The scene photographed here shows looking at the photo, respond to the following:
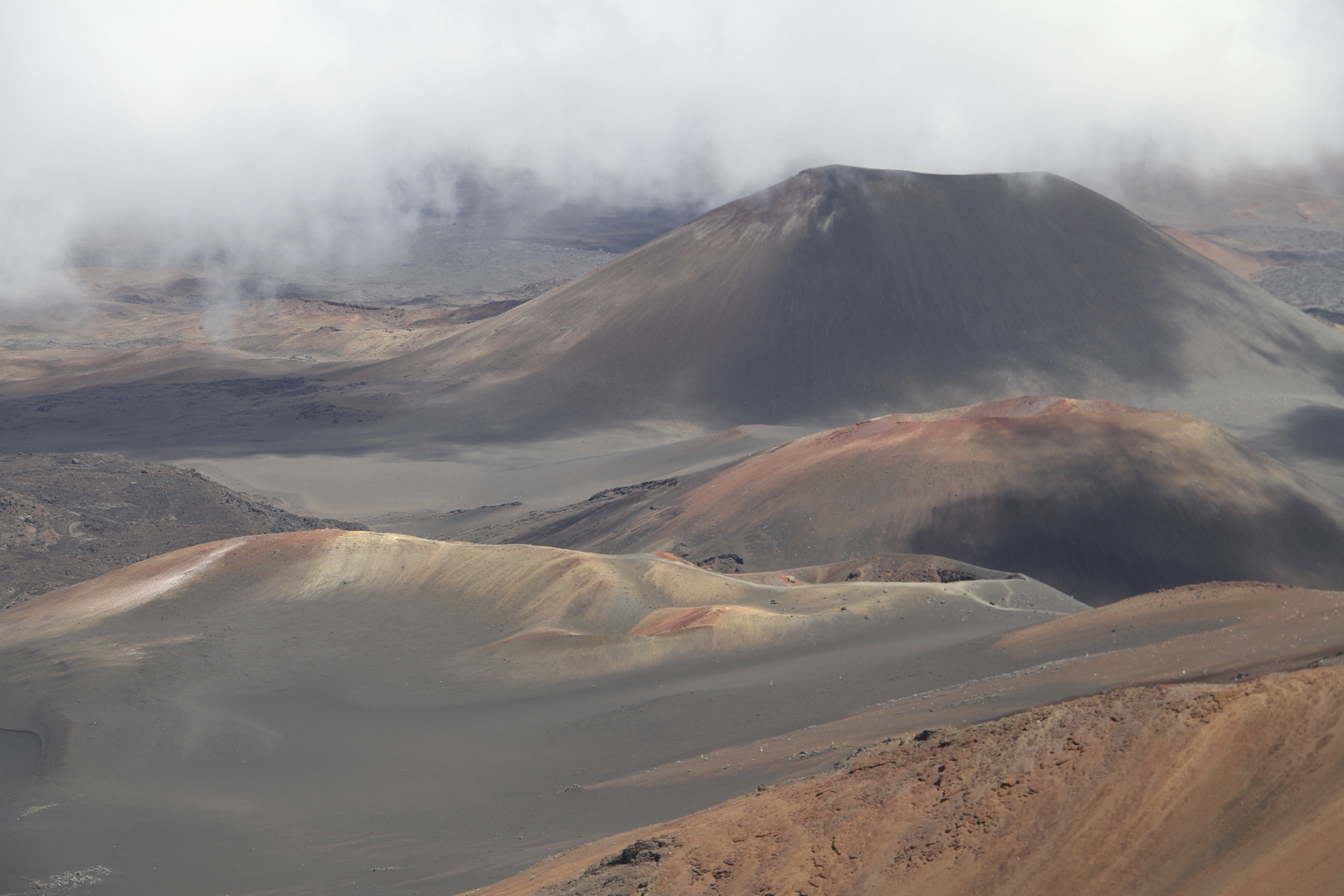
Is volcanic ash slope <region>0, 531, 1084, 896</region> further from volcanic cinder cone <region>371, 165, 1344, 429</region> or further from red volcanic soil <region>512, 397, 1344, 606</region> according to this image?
volcanic cinder cone <region>371, 165, 1344, 429</region>

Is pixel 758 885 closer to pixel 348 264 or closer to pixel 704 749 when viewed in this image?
pixel 704 749

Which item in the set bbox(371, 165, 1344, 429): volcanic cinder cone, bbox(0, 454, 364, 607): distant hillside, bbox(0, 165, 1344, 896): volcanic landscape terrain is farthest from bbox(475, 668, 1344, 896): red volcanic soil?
bbox(371, 165, 1344, 429): volcanic cinder cone

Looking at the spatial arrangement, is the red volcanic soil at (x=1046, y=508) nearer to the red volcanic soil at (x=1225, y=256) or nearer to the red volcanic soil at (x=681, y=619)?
the red volcanic soil at (x=681, y=619)

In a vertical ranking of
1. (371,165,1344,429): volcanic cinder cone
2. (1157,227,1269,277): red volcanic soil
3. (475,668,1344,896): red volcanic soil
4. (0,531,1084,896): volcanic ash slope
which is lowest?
(0,531,1084,896): volcanic ash slope

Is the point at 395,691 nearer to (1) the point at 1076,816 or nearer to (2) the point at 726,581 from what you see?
(2) the point at 726,581

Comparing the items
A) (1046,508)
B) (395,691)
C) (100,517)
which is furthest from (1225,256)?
(395,691)

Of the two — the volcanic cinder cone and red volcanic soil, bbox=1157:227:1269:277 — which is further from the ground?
red volcanic soil, bbox=1157:227:1269:277

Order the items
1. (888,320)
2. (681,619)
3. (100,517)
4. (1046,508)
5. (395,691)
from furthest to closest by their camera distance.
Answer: (888,320) < (100,517) < (1046,508) < (681,619) < (395,691)

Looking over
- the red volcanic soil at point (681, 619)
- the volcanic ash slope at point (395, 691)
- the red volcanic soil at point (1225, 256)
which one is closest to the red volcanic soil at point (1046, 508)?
the volcanic ash slope at point (395, 691)
